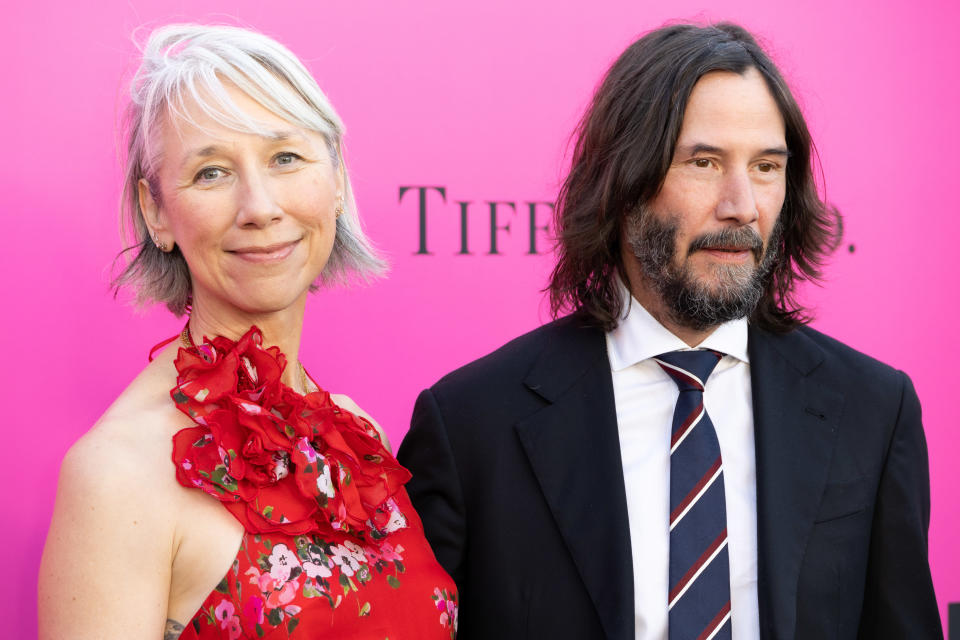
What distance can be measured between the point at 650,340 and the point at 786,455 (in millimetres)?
313

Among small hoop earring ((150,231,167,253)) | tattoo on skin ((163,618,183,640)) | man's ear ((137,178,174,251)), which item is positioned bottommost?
tattoo on skin ((163,618,183,640))

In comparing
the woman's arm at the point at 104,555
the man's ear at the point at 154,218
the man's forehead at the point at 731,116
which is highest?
the man's forehead at the point at 731,116

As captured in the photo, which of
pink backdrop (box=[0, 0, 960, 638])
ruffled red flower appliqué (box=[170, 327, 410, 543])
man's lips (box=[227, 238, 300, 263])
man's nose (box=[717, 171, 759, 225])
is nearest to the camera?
ruffled red flower appliqué (box=[170, 327, 410, 543])

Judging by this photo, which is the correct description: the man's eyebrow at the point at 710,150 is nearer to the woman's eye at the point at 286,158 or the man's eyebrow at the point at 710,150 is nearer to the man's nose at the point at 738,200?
the man's nose at the point at 738,200

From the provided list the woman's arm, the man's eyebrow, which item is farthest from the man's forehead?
the woman's arm

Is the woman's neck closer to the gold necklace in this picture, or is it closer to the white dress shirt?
the gold necklace

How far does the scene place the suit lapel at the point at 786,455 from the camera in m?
1.75

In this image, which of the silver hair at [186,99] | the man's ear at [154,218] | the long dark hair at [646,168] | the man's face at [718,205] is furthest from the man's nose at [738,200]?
the man's ear at [154,218]

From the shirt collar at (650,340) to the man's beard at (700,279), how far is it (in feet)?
0.10

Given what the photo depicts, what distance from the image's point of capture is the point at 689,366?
6.31ft

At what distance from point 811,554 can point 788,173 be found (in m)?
0.78

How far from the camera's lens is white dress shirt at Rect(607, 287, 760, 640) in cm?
179

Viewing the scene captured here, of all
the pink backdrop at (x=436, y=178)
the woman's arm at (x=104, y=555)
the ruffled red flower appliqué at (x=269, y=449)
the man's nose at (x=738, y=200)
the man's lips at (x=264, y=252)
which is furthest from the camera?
the pink backdrop at (x=436, y=178)

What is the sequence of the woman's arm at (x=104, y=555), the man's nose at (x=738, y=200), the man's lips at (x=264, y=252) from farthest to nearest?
the man's nose at (x=738, y=200) < the man's lips at (x=264, y=252) < the woman's arm at (x=104, y=555)
